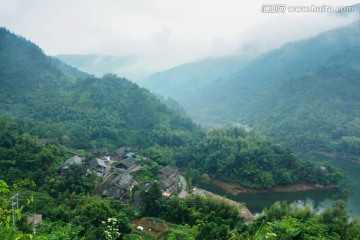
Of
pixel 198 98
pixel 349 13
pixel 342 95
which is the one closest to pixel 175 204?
pixel 342 95

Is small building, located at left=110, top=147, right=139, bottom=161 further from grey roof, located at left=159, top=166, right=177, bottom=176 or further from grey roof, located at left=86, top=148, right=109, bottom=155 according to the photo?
grey roof, located at left=159, top=166, right=177, bottom=176

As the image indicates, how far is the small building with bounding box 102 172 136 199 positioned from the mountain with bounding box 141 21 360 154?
39.6 meters

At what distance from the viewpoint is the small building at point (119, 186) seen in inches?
1100

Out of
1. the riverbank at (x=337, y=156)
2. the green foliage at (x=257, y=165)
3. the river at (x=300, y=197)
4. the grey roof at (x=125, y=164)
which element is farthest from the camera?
the riverbank at (x=337, y=156)

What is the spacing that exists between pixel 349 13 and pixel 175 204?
15256cm

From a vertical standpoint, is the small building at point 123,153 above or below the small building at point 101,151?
below

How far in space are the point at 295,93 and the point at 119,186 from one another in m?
67.0

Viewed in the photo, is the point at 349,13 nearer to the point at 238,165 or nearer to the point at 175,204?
the point at 238,165

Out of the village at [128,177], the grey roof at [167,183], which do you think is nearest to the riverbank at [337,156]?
the village at [128,177]

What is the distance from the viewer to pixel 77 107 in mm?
54531

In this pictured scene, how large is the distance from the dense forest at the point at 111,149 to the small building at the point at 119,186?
78 cm

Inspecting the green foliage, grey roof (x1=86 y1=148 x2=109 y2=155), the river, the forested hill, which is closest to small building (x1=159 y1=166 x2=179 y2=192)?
the river

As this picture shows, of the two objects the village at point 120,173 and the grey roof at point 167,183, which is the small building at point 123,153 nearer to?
the village at point 120,173

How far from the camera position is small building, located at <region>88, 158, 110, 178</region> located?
3207 cm
